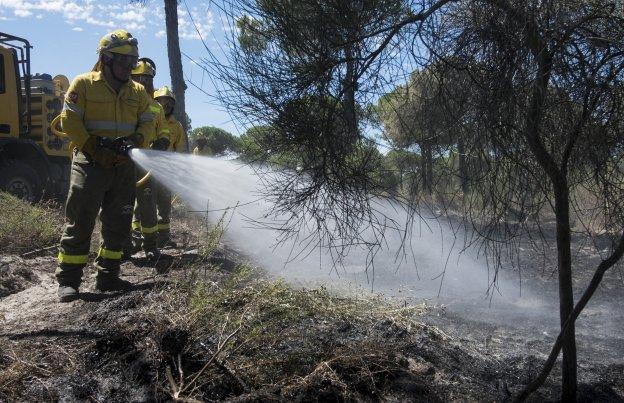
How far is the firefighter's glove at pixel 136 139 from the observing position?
5.06m

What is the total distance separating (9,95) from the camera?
9.74 meters

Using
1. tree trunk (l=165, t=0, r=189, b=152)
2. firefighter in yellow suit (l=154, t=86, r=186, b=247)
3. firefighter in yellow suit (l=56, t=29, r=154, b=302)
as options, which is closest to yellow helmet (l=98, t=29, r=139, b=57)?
firefighter in yellow suit (l=56, t=29, r=154, b=302)

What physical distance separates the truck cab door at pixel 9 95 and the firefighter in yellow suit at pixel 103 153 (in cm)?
543

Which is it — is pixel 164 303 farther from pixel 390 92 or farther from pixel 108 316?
pixel 390 92

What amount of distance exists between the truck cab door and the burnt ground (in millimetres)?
5274

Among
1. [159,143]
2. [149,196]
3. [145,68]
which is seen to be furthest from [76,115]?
[149,196]

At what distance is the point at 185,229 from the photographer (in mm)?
10188

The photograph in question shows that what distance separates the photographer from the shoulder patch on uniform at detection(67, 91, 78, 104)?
478cm

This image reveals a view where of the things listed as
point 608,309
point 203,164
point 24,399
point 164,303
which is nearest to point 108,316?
point 164,303

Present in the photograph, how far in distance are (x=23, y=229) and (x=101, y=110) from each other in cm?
293

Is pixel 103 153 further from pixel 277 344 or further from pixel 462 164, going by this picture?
pixel 462 164

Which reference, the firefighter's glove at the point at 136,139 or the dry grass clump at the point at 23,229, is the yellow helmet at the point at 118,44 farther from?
the dry grass clump at the point at 23,229

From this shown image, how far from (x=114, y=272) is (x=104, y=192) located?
0.75 m

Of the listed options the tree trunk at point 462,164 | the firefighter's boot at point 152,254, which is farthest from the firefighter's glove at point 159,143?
the tree trunk at point 462,164
